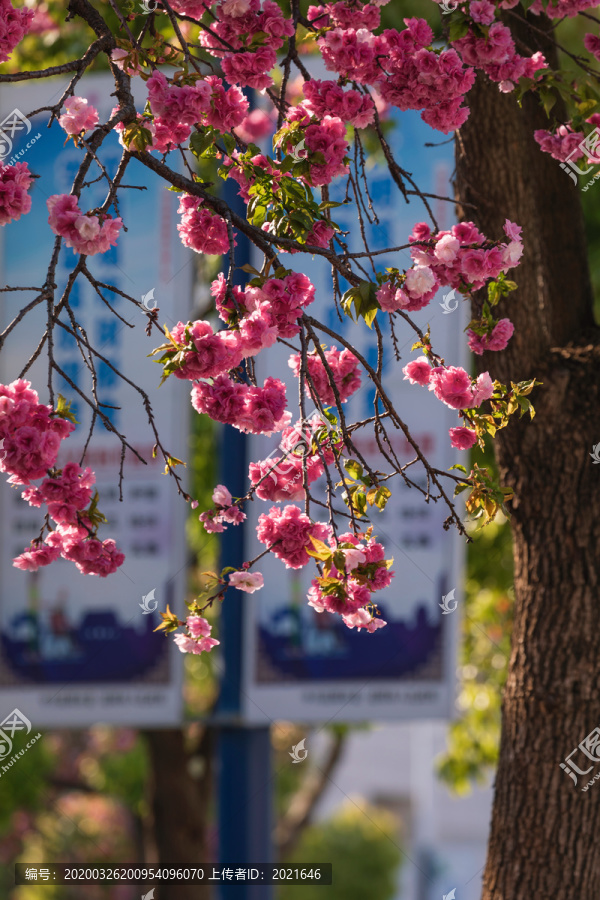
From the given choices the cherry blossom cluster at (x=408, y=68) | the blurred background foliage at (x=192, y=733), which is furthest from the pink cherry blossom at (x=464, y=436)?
the blurred background foliage at (x=192, y=733)

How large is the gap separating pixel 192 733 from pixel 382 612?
3345mm

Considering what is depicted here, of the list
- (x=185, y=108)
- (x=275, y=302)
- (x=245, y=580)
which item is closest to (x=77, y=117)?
(x=185, y=108)

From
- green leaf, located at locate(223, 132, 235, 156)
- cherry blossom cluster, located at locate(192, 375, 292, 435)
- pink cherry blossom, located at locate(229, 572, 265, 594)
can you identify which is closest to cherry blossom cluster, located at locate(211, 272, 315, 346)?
cherry blossom cluster, located at locate(192, 375, 292, 435)

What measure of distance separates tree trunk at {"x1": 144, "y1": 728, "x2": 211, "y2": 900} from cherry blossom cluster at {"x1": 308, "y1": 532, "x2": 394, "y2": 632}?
5.99m

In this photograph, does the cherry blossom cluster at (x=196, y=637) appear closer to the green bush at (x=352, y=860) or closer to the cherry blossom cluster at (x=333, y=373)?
the cherry blossom cluster at (x=333, y=373)

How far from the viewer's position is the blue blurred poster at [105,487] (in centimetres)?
586

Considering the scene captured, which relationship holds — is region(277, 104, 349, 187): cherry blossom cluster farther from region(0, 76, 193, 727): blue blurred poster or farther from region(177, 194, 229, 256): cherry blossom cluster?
region(0, 76, 193, 727): blue blurred poster

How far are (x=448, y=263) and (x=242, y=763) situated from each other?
406 cm

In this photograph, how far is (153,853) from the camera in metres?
7.88

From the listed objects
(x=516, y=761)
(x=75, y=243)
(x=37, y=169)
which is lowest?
(x=516, y=761)

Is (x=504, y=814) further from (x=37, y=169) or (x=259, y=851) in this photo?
(x=37, y=169)

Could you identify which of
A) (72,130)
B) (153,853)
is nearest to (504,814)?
(72,130)

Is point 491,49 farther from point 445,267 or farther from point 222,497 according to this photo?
point 222,497

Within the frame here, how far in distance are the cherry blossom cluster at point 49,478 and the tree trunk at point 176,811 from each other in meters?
5.77
